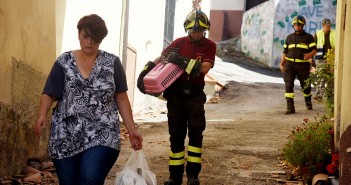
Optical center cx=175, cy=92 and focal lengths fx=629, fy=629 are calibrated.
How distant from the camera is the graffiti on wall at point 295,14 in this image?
23844mm

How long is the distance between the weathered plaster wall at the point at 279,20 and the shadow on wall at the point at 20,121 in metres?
18.0

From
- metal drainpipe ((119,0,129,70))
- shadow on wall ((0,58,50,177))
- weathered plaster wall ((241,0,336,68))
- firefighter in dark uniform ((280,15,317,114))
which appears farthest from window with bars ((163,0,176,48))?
shadow on wall ((0,58,50,177))

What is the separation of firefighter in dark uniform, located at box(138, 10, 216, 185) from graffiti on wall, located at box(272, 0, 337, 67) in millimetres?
18184

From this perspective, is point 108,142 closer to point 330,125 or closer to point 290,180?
point 290,180

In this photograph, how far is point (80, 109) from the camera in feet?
14.0

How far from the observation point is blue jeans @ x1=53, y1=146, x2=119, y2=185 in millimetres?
4121

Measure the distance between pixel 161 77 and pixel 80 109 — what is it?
177 cm

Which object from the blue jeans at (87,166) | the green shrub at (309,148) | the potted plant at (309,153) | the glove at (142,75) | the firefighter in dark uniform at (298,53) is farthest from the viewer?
the firefighter in dark uniform at (298,53)

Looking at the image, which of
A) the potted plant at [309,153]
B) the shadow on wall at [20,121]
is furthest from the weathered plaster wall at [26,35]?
the potted plant at [309,153]

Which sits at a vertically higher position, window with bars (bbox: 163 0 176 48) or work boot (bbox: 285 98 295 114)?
window with bars (bbox: 163 0 176 48)

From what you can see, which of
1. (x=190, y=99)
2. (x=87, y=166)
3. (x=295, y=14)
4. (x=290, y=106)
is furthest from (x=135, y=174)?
(x=295, y=14)

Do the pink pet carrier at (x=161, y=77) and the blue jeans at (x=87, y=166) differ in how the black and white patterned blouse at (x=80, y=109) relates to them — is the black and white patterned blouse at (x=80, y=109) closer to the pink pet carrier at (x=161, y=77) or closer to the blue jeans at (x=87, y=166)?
the blue jeans at (x=87, y=166)

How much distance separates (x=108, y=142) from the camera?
14.0 ft

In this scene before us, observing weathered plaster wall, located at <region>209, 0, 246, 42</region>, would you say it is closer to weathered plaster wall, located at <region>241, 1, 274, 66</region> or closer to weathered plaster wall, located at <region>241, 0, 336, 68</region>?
weathered plaster wall, located at <region>241, 1, 274, 66</region>
